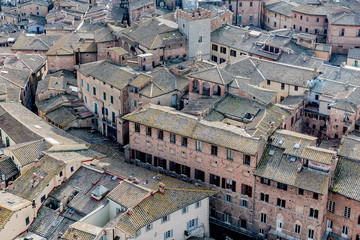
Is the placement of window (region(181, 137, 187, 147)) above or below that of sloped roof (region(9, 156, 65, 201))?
above

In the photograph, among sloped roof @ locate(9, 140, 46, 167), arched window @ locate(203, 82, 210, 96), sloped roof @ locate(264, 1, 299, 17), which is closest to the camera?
sloped roof @ locate(9, 140, 46, 167)

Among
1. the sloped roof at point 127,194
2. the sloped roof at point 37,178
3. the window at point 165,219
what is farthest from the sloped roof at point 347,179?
the sloped roof at point 37,178

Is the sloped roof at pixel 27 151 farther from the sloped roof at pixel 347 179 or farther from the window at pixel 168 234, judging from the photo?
the sloped roof at pixel 347 179

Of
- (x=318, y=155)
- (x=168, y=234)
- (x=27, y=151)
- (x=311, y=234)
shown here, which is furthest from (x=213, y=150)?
(x=27, y=151)

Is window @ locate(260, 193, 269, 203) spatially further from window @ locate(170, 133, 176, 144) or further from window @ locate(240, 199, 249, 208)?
window @ locate(170, 133, 176, 144)

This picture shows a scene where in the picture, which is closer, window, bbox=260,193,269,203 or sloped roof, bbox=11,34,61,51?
window, bbox=260,193,269,203

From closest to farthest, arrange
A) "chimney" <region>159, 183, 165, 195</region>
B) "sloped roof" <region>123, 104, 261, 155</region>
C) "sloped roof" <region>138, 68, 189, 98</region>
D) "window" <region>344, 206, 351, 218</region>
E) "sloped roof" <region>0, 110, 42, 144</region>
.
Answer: "chimney" <region>159, 183, 165, 195</region>
"window" <region>344, 206, 351, 218</region>
"sloped roof" <region>123, 104, 261, 155</region>
"sloped roof" <region>0, 110, 42, 144</region>
"sloped roof" <region>138, 68, 189, 98</region>

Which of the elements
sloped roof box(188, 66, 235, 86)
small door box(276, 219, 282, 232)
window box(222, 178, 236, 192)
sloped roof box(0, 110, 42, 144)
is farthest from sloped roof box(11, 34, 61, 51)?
small door box(276, 219, 282, 232)

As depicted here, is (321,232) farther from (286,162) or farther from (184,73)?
(184,73)

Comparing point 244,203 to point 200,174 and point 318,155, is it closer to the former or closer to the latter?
point 200,174
